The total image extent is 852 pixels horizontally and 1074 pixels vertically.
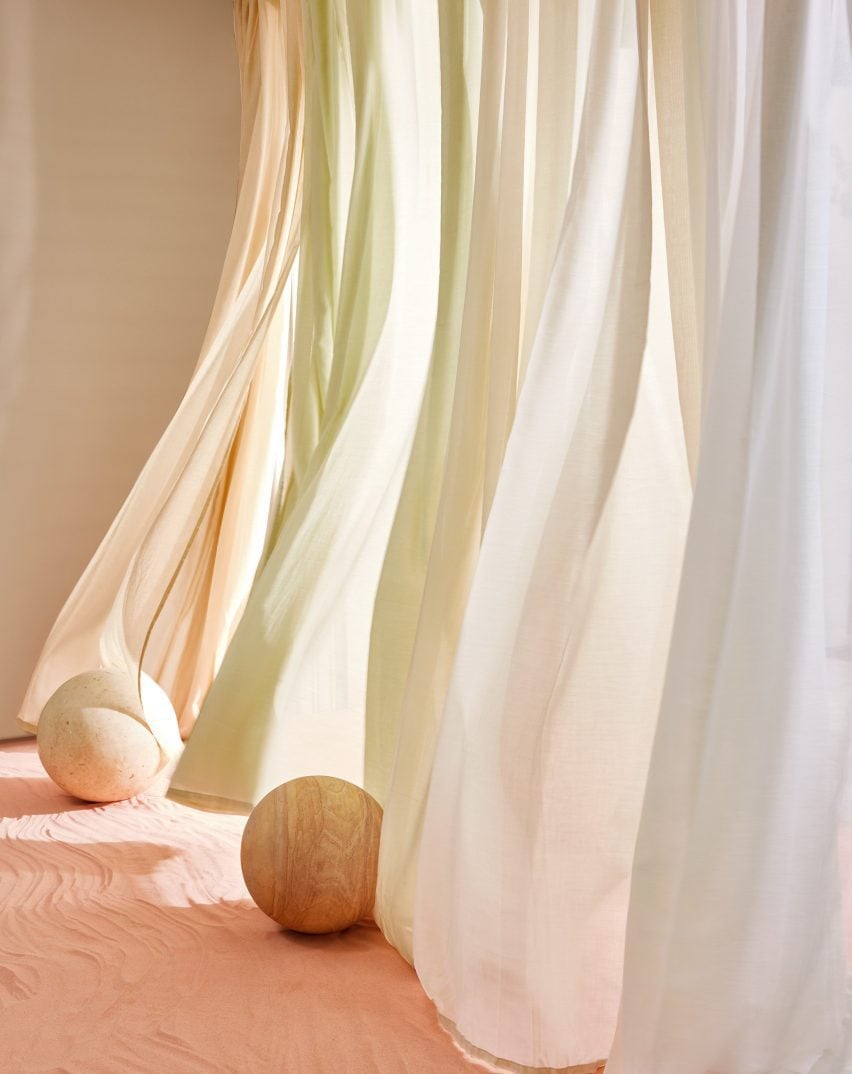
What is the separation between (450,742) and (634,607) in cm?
35

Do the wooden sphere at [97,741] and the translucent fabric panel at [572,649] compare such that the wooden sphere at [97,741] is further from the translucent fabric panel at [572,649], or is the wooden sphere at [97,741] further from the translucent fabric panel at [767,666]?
the translucent fabric panel at [767,666]

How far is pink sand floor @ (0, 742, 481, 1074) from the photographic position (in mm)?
1512

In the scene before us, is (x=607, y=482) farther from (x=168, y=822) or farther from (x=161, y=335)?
(x=161, y=335)

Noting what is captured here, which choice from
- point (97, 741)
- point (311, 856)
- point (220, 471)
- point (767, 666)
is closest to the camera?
point (767, 666)

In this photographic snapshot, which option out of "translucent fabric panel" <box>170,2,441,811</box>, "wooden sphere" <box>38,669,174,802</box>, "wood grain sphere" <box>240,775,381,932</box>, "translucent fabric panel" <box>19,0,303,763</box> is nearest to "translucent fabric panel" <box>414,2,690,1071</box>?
"wood grain sphere" <box>240,775,381,932</box>

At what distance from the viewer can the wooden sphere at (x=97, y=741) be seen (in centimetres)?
269

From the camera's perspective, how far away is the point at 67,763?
2.71 metres

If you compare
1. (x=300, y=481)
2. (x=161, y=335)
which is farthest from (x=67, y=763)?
(x=161, y=335)

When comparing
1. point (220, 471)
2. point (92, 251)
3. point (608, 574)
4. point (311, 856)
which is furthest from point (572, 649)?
point (92, 251)

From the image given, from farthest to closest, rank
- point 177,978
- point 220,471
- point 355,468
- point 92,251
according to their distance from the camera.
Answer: point 92,251 < point 220,471 < point 355,468 < point 177,978

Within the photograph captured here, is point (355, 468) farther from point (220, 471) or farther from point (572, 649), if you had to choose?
point (572, 649)

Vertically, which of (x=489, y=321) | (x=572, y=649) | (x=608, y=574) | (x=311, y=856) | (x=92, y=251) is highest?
(x=92, y=251)

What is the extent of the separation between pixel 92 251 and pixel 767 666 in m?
3.02

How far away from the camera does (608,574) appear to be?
162 centimetres
